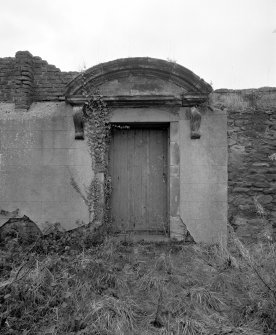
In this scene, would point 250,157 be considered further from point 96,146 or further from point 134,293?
point 134,293

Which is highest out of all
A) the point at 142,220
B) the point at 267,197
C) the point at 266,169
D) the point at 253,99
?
the point at 253,99

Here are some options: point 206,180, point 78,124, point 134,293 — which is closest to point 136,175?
point 206,180

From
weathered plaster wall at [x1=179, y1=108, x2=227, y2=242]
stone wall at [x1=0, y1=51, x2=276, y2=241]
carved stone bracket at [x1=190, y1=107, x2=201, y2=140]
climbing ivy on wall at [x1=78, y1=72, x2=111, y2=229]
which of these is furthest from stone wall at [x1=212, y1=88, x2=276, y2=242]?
climbing ivy on wall at [x1=78, y1=72, x2=111, y2=229]

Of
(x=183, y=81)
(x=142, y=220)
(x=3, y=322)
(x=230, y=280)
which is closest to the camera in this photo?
(x=3, y=322)

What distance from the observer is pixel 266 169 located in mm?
5461

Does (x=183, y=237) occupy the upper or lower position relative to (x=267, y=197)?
lower

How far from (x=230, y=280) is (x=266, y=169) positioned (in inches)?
81.6

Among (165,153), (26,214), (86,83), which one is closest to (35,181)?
(26,214)

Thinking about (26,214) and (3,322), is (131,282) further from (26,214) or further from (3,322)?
(26,214)

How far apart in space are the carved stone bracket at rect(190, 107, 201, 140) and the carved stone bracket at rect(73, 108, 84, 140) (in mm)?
1714

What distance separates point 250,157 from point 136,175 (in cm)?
184

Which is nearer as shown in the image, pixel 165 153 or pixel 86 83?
pixel 86 83

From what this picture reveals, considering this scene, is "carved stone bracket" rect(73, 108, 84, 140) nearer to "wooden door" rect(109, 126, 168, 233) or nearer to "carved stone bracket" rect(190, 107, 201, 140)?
"wooden door" rect(109, 126, 168, 233)

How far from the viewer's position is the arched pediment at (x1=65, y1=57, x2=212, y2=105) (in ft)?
17.5
